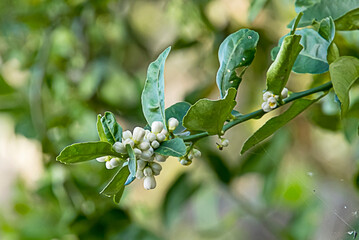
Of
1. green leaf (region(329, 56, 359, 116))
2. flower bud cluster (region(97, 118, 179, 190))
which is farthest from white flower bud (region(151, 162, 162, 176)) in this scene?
green leaf (region(329, 56, 359, 116))

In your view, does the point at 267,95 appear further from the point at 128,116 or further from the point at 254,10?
the point at 128,116

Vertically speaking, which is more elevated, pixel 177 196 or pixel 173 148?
pixel 173 148

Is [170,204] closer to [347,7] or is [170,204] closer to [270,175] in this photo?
[270,175]

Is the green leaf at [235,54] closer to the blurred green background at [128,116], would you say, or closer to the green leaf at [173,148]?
the green leaf at [173,148]

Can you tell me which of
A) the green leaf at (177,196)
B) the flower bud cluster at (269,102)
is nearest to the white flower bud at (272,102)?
the flower bud cluster at (269,102)

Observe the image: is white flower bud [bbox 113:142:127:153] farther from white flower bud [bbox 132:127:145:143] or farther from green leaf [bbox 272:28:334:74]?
green leaf [bbox 272:28:334:74]

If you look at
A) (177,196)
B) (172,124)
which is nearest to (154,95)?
(172,124)

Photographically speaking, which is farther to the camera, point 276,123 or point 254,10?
point 254,10

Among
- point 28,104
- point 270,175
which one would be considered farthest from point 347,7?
point 28,104
